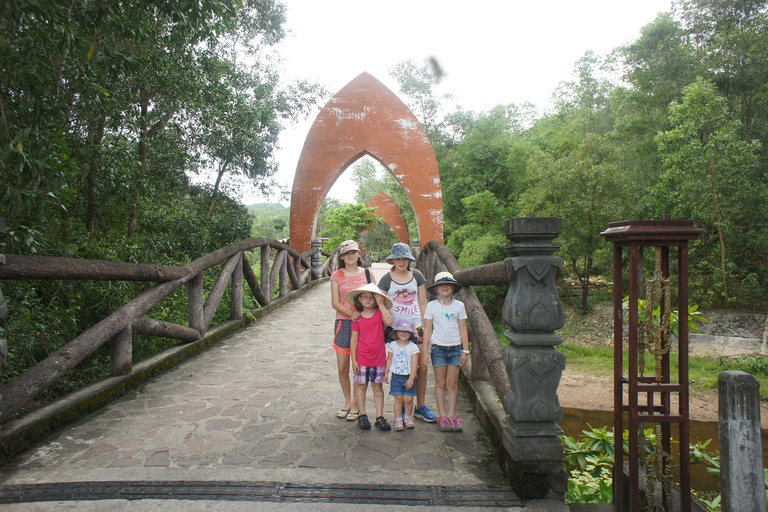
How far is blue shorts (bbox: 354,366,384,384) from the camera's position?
2.79 meters

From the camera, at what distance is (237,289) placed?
5621 millimetres

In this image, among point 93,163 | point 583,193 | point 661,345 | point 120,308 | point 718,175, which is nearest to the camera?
point 661,345

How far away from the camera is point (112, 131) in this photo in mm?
4859

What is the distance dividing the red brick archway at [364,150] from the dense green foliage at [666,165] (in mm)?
2237

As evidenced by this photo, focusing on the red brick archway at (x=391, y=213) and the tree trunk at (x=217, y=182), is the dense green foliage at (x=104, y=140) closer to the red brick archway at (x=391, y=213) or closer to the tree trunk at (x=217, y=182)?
the tree trunk at (x=217, y=182)

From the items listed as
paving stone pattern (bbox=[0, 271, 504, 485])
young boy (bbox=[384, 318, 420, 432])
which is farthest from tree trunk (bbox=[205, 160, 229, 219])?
young boy (bbox=[384, 318, 420, 432])

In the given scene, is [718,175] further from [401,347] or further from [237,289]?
[401,347]

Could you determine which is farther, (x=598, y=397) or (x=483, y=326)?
(x=598, y=397)

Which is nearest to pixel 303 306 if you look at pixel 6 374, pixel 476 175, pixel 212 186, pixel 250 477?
pixel 212 186

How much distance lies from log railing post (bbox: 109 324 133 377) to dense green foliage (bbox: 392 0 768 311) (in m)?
12.4

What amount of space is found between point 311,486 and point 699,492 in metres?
5.49

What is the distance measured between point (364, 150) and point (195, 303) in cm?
1179

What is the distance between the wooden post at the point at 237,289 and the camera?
18.2 feet

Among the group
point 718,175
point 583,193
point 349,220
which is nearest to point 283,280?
point 583,193
